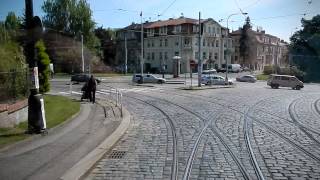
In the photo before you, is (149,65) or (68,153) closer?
(68,153)

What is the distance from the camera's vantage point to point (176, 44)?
306 feet

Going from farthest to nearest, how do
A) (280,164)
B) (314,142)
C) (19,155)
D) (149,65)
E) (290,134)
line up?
(149,65)
(290,134)
(314,142)
(19,155)
(280,164)

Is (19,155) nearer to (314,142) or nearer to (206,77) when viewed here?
(314,142)

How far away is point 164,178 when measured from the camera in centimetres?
Answer: 880

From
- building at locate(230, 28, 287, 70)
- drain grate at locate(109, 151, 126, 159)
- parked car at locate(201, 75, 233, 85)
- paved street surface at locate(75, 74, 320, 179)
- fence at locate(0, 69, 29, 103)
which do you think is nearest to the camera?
paved street surface at locate(75, 74, 320, 179)

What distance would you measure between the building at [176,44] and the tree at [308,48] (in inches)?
586

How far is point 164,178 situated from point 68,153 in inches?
130

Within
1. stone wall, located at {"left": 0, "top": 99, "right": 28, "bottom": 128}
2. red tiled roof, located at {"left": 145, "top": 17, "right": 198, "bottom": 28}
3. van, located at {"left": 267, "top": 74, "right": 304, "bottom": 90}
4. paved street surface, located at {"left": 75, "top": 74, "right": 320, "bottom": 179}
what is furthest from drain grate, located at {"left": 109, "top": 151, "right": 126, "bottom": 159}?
red tiled roof, located at {"left": 145, "top": 17, "right": 198, "bottom": 28}

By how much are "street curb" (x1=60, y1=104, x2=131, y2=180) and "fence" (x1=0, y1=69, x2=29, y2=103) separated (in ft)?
14.5

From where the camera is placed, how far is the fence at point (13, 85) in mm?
15578

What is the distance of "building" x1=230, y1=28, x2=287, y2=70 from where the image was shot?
4355 inches

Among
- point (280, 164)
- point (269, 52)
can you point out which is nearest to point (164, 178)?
point (280, 164)

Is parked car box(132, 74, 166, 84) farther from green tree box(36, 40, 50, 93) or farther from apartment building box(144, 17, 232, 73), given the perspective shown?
apartment building box(144, 17, 232, 73)

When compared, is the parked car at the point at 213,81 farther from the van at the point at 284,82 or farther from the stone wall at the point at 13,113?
the stone wall at the point at 13,113
